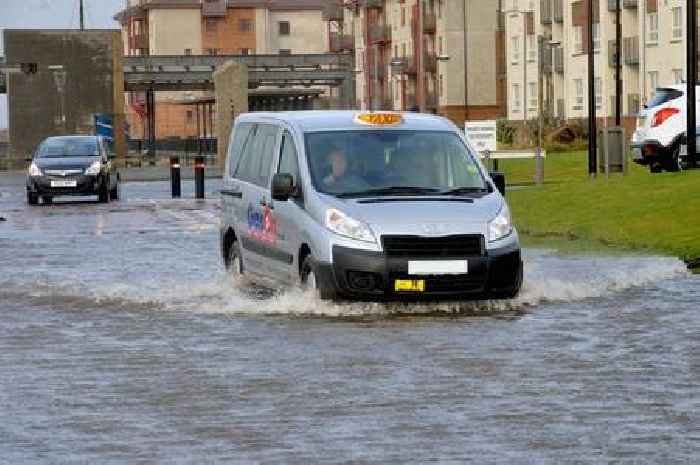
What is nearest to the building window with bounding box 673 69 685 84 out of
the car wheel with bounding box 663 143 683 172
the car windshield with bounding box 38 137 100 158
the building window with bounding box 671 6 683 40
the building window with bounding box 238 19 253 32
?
the building window with bounding box 671 6 683 40

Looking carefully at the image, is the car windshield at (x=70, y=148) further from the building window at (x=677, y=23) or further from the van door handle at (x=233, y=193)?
the building window at (x=677, y=23)

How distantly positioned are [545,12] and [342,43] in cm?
5219

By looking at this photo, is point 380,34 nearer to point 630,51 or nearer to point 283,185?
point 630,51

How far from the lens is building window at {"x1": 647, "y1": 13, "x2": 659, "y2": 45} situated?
81938mm

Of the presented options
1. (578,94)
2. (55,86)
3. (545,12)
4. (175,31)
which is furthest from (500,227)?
(175,31)

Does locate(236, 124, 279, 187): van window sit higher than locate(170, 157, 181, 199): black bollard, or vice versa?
locate(236, 124, 279, 187): van window

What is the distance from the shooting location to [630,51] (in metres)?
85.5

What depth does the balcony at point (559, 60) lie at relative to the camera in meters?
95.6

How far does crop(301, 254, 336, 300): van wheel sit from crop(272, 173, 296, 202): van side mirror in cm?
73

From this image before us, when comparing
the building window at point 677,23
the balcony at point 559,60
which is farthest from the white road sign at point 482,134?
the balcony at point 559,60

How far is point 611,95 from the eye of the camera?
8800cm

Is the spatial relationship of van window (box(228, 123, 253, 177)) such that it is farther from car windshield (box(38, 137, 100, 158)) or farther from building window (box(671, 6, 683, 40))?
building window (box(671, 6, 683, 40))

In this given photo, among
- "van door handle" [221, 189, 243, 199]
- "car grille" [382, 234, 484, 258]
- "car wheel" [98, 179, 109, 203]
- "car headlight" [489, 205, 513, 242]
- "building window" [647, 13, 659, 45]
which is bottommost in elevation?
"car wheel" [98, 179, 109, 203]

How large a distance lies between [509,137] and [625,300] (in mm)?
63272
